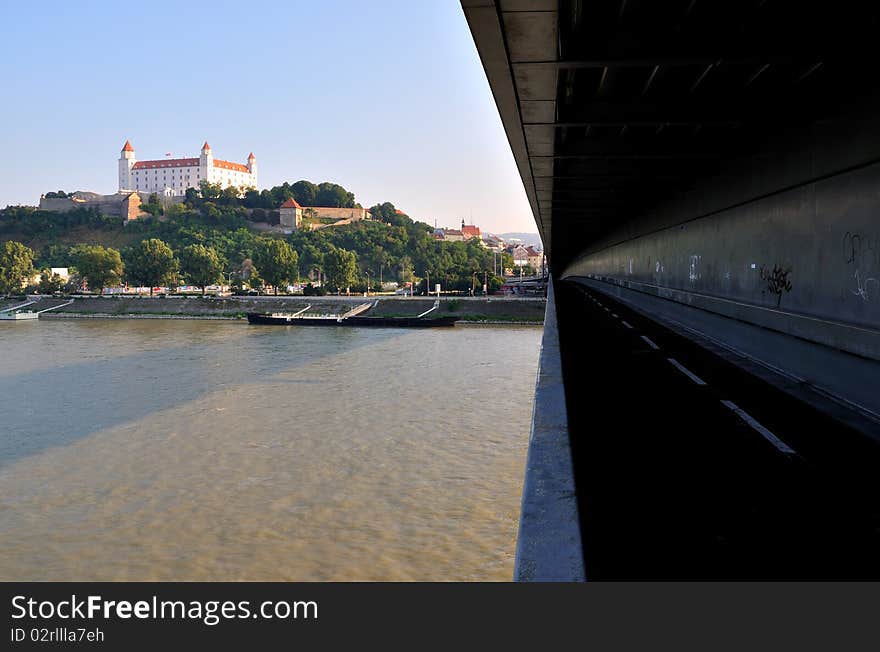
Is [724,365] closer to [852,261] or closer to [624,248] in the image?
[852,261]

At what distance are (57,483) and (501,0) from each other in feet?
59.5

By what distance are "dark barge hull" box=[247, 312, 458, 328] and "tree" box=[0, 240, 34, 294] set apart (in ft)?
183

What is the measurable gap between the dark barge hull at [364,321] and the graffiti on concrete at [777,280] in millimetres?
70180

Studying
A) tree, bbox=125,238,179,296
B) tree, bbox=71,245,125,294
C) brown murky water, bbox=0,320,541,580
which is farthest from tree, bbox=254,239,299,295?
brown murky water, bbox=0,320,541,580

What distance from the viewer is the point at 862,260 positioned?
350 inches

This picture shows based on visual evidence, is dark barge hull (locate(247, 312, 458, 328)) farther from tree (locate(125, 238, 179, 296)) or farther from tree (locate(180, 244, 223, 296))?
tree (locate(125, 238, 179, 296))

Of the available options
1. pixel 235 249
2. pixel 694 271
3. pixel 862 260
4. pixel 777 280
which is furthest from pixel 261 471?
pixel 235 249

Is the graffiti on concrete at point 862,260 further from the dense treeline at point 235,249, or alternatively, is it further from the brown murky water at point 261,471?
the dense treeline at point 235,249

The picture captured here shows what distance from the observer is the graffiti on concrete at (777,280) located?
456 inches

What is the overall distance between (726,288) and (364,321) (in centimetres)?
7135

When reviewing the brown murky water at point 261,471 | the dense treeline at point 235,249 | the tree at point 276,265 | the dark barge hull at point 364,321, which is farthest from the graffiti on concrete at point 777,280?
the tree at point 276,265

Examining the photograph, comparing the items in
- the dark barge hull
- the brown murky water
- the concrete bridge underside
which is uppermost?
the concrete bridge underside

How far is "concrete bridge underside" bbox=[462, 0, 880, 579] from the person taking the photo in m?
4.89

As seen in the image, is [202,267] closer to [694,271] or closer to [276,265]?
[276,265]
